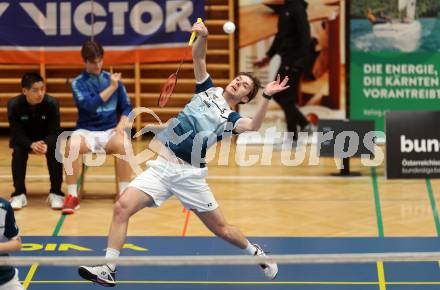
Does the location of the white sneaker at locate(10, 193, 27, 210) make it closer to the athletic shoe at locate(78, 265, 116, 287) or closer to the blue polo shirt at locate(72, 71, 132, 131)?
the blue polo shirt at locate(72, 71, 132, 131)

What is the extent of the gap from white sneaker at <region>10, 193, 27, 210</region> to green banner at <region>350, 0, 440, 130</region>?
18.8ft

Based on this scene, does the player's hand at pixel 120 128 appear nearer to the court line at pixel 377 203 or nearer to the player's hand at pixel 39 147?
the player's hand at pixel 39 147

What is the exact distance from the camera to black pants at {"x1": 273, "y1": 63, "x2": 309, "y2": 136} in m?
15.1

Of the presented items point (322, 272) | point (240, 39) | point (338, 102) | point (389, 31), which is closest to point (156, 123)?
point (240, 39)

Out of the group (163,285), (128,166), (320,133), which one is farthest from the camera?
(320,133)

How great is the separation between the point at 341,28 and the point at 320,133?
92.5 inches

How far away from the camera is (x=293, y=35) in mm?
14930

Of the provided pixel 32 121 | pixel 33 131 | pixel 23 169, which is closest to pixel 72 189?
pixel 23 169

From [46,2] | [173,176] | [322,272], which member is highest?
[46,2]

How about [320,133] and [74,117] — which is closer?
[320,133]

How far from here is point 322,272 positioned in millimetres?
9516

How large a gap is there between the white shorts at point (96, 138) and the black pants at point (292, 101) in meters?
4.16

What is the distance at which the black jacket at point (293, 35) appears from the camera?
14742mm

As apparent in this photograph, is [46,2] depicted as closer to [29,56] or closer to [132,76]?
[29,56]
